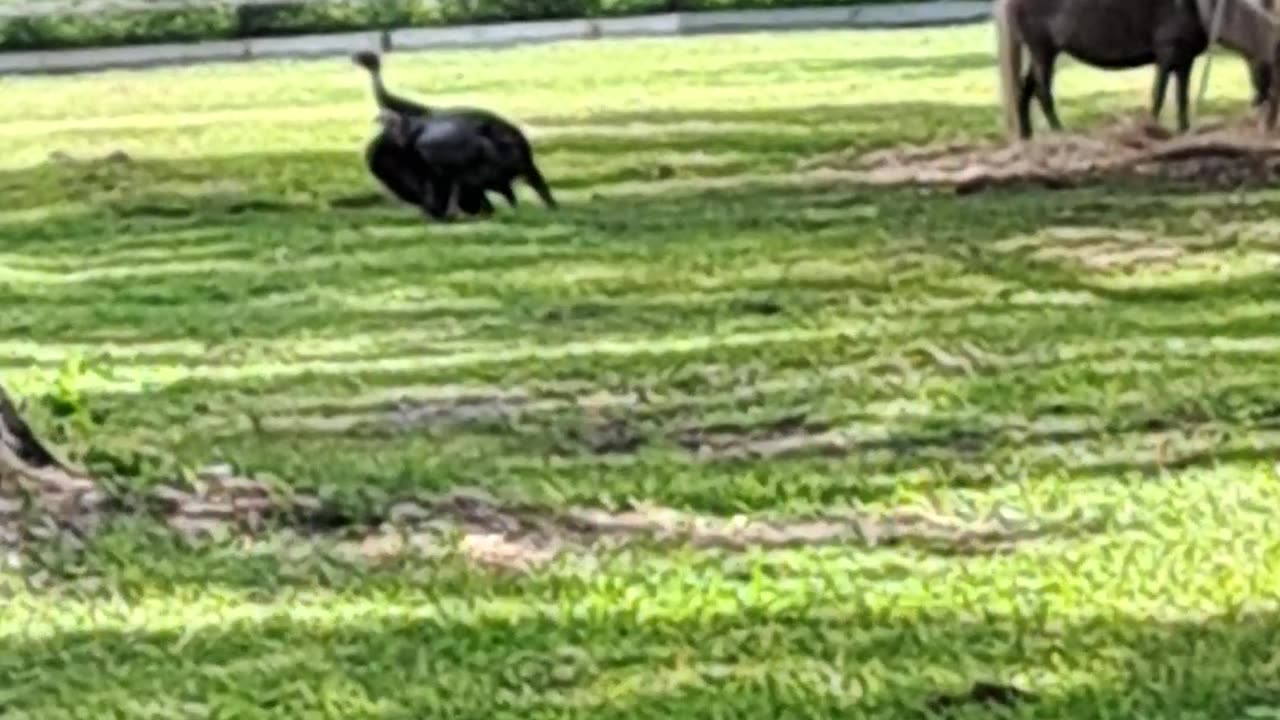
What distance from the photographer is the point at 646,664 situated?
3678 mm

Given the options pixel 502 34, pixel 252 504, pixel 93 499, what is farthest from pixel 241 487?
pixel 502 34

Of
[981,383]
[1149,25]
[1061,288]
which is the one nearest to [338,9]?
[1149,25]

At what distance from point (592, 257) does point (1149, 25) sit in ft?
7.29

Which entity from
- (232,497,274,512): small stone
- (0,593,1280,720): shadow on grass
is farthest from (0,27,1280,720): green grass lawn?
(232,497,274,512): small stone

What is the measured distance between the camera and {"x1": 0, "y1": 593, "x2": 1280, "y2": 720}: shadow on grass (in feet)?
11.5

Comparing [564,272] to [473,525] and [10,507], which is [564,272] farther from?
[10,507]

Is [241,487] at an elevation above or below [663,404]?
above

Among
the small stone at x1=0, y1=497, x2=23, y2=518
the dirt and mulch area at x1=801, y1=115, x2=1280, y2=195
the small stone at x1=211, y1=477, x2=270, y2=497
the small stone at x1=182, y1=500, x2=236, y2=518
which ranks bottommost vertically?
the dirt and mulch area at x1=801, y1=115, x2=1280, y2=195

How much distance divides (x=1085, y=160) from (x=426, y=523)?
3.58 meters

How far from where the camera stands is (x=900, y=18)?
12.1 meters

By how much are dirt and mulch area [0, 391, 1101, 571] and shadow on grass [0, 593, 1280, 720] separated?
377 millimetres

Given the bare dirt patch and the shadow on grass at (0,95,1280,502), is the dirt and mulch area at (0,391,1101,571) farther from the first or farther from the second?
the shadow on grass at (0,95,1280,502)

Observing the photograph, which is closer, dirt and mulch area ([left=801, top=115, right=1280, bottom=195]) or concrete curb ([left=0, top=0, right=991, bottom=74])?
dirt and mulch area ([left=801, top=115, right=1280, bottom=195])


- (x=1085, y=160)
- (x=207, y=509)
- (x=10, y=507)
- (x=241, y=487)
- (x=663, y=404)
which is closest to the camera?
(x=10, y=507)
